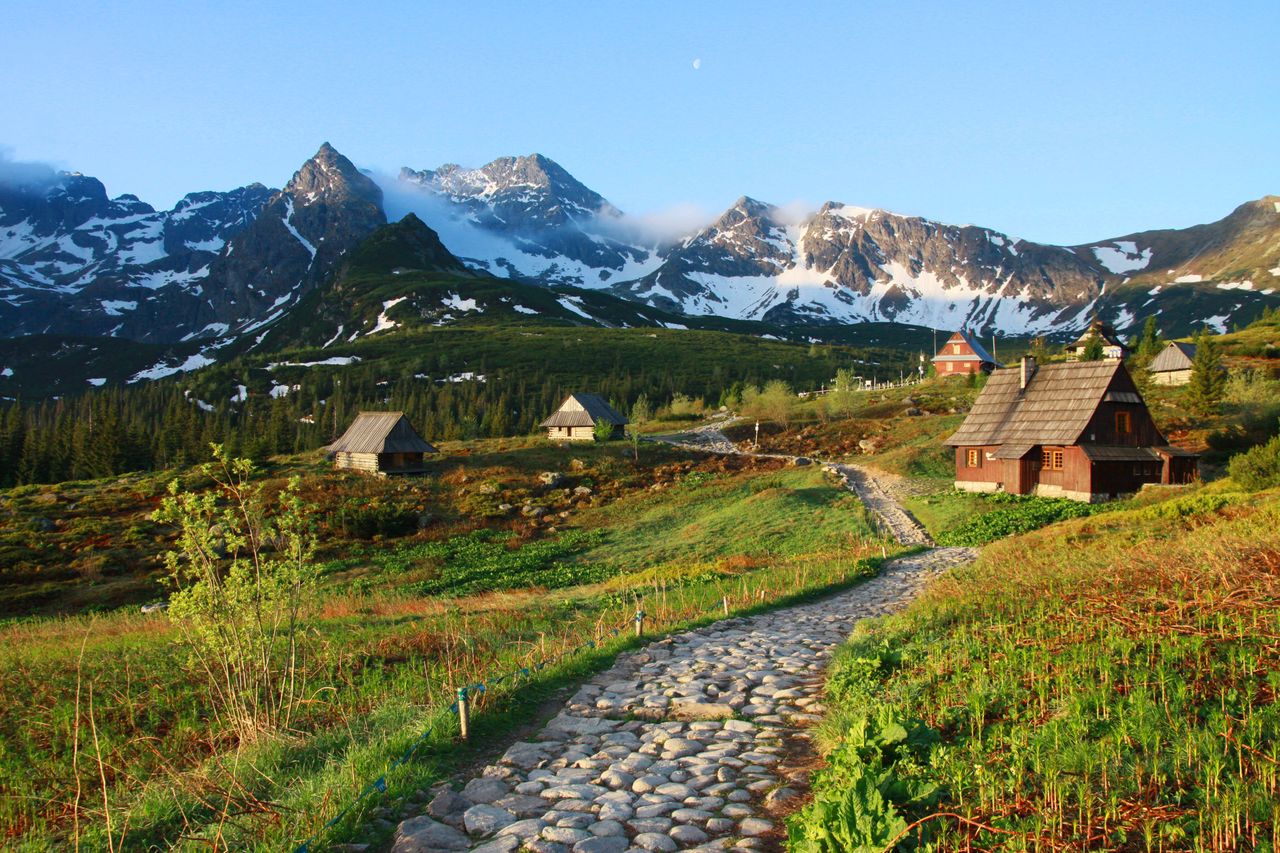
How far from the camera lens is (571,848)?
5.34 m

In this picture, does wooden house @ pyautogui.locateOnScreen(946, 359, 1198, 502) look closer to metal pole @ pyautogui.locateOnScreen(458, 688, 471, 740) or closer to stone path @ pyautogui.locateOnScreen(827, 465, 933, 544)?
stone path @ pyautogui.locateOnScreen(827, 465, 933, 544)

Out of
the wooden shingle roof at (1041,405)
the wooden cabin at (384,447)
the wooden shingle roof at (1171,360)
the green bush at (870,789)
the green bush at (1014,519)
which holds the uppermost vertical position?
the wooden shingle roof at (1171,360)

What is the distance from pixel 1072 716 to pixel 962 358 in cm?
12466

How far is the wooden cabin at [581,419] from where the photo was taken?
236ft

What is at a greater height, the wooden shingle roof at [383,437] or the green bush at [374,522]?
the wooden shingle roof at [383,437]

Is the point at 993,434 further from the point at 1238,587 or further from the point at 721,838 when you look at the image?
the point at 721,838

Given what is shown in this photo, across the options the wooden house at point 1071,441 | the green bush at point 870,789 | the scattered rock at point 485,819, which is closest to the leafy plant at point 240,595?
the scattered rock at point 485,819

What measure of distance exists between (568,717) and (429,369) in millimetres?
150332

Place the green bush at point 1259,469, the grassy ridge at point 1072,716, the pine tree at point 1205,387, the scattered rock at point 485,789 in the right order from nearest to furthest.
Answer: the grassy ridge at point 1072,716, the scattered rock at point 485,789, the green bush at point 1259,469, the pine tree at point 1205,387

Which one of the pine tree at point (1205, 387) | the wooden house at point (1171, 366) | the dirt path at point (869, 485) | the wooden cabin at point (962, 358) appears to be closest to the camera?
the dirt path at point (869, 485)

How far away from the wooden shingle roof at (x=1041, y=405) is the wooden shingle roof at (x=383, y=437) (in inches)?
1417

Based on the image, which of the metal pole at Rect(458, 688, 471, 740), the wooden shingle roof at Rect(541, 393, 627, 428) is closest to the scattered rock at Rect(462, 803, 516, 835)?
the metal pole at Rect(458, 688, 471, 740)

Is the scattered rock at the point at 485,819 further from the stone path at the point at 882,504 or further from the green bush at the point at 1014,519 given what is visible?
the stone path at the point at 882,504

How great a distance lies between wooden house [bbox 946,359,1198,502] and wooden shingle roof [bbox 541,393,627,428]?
1425 inches
